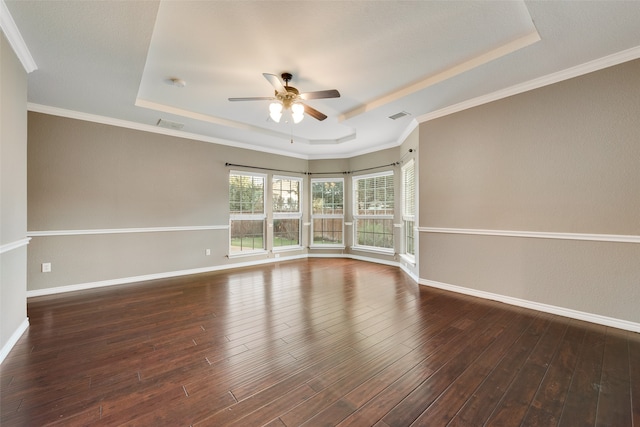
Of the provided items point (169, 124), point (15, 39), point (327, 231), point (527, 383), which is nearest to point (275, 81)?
point (15, 39)

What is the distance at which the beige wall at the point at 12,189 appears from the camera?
6.63ft

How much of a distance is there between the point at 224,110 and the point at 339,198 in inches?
137

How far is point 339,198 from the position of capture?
6.54 meters

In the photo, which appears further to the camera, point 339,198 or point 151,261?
point 339,198

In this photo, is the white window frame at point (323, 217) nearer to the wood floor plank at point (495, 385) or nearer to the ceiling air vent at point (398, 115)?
the ceiling air vent at point (398, 115)

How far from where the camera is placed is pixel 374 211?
5961 millimetres

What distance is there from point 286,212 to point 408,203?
2.84 m

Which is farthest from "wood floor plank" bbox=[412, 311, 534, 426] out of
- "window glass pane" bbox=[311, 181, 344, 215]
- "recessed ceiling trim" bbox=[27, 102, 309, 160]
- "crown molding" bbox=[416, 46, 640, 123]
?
"recessed ceiling trim" bbox=[27, 102, 309, 160]

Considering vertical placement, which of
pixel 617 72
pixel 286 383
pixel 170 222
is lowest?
pixel 286 383

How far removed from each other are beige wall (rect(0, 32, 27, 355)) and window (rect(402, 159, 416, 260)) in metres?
4.92

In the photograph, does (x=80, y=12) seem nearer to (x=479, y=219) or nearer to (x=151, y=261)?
(x=151, y=261)

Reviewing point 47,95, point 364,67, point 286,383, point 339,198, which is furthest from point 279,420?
point 339,198

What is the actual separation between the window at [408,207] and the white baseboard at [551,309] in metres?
1.19

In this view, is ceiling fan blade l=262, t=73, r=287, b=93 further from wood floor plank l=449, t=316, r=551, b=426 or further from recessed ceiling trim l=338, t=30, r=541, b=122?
wood floor plank l=449, t=316, r=551, b=426
